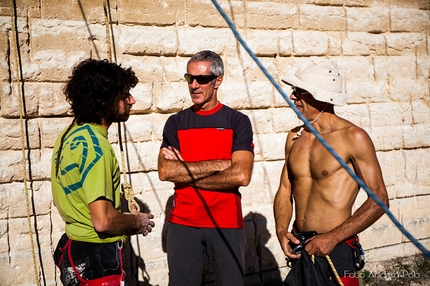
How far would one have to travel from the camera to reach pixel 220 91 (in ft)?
19.4

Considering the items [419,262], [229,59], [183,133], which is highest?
[229,59]

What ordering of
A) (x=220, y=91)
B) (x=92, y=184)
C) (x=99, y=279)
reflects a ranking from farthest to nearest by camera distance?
(x=220, y=91)
(x=99, y=279)
(x=92, y=184)

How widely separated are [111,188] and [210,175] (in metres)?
1.10

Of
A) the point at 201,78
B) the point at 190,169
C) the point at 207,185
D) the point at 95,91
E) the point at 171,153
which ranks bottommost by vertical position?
the point at 207,185

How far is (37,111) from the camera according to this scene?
5.05 m

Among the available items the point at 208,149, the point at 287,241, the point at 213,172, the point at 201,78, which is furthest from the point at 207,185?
the point at 201,78

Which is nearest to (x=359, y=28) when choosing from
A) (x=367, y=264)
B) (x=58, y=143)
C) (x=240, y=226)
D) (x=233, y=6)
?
(x=233, y=6)

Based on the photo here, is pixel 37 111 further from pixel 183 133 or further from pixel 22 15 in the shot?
pixel 183 133

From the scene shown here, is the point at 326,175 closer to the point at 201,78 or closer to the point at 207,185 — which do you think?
the point at 207,185

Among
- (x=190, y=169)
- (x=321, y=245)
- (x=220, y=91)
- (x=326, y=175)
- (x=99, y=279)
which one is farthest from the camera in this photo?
(x=220, y=91)

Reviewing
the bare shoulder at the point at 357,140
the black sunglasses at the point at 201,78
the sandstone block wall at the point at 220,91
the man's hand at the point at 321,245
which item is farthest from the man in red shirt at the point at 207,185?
the sandstone block wall at the point at 220,91

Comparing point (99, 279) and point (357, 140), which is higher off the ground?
point (357, 140)

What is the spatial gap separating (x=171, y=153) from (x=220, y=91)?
62.2 inches

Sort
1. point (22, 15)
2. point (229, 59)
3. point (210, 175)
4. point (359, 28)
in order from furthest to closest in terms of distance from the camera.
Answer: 1. point (359, 28)
2. point (229, 59)
3. point (22, 15)
4. point (210, 175)
